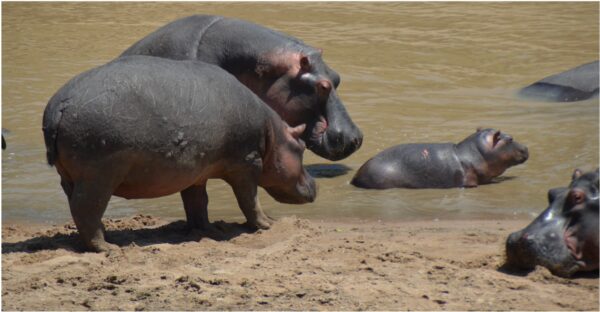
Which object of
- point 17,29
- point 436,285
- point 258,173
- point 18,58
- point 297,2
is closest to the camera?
point 436,285

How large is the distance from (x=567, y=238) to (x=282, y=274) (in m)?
1.43

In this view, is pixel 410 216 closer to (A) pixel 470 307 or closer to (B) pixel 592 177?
(B) pixel 592 177

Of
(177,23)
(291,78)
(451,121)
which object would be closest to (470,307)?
(291,78)

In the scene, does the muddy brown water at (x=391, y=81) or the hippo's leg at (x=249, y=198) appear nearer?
the hippo's leg at (x=249, y=198)

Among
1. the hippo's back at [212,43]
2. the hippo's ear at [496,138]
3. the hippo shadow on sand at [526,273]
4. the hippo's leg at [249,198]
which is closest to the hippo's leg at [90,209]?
the hippo's leg at [249,198]

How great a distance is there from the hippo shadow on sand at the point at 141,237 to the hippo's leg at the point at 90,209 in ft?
0.34

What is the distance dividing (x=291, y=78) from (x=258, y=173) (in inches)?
68.2

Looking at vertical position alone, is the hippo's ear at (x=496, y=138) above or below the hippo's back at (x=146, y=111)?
below

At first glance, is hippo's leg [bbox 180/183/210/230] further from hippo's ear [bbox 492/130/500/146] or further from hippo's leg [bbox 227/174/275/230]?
hippo's ear [bbox 492/130/500/146]

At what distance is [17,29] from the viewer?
53.7 feet

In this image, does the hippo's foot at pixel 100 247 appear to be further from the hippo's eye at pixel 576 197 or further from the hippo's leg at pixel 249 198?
the hippo's eye at pixel 576 197

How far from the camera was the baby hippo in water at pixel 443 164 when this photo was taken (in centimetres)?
873

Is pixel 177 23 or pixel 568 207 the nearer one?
pixel 568 207

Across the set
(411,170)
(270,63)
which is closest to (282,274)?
(270,63)
